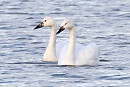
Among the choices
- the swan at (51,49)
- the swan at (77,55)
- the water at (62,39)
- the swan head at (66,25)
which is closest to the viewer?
the water at (62,39)

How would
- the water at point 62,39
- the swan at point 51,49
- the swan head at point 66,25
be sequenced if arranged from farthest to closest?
1. the swan at point 51,49
2. the swan head at point 66,25
3. the water at point 62,39

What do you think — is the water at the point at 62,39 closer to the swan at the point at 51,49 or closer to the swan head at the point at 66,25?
the swan at the point at 51,49

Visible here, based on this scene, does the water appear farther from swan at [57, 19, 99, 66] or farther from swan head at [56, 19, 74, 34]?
swan head at [56, 19, 74, 34]

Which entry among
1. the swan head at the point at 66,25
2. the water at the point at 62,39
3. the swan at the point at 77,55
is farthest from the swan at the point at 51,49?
the swan head at the point at 66,25

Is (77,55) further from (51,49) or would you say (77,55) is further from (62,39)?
(62,39)

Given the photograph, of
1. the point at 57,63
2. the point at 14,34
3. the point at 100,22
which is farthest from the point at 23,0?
the point at 57,63

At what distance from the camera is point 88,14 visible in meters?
29.2

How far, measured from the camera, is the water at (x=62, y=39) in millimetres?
16328

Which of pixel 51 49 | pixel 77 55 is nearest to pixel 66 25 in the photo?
pixel 77 55

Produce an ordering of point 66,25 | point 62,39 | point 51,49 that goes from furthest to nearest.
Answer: point 62,39 → point 51,49 → point 66,25

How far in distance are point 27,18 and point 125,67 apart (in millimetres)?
11075

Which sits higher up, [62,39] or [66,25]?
[66,25]

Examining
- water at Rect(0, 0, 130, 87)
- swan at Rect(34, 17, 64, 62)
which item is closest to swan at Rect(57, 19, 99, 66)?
water at Rect(0, 0, 130, 87)

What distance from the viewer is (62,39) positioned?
2278 cm
